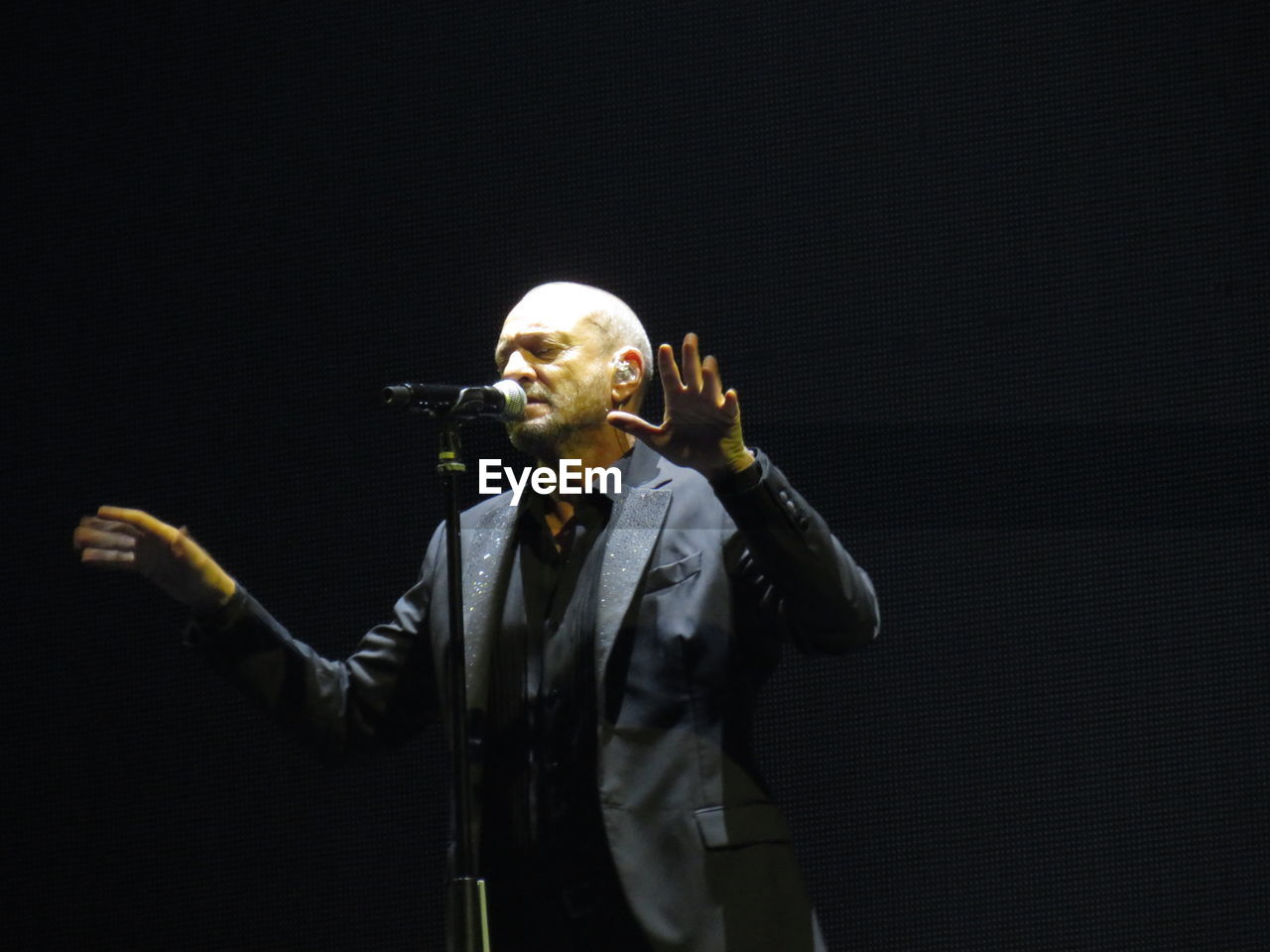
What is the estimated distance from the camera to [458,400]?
154 centimetres

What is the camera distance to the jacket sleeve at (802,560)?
5.15ft

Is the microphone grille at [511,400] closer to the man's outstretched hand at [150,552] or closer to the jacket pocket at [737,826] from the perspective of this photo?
the man's outstretched hand at [150,552]

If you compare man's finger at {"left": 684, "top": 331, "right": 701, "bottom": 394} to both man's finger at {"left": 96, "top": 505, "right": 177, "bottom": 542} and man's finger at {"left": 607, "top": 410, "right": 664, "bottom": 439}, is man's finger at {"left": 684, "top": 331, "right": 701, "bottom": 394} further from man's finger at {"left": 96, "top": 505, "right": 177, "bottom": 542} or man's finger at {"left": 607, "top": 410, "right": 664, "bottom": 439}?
man's finger at {"left": 96, "top": 505, "right": 177, "bottom": 542}

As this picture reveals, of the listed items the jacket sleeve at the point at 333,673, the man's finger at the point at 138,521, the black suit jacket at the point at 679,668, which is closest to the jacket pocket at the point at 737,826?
the black suit jacket at the point at 679,668

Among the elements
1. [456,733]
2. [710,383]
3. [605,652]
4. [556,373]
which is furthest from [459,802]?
[556,373]

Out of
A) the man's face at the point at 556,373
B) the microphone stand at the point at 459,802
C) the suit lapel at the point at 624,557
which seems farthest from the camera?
the man's face at the point at 556,373

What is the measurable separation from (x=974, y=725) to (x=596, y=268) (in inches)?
40.8

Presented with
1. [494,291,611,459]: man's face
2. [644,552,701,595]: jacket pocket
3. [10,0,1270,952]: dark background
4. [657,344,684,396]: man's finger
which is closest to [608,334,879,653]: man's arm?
[657,344,684,396]: man's finger

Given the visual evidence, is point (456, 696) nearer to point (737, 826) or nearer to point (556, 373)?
point (737, 826)

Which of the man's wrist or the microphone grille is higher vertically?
the microphone grille

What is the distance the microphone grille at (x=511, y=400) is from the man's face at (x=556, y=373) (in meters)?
0.27

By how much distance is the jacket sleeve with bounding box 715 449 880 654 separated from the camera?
1.57 metres

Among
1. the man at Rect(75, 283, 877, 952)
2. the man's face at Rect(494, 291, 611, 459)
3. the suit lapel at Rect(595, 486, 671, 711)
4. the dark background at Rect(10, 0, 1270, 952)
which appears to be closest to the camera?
the man at Rect(75, 283, 877, 952)

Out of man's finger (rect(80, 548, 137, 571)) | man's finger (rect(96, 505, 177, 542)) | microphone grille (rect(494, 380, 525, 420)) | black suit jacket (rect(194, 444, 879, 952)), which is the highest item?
microphone grille (rect(494, 380, 525, 420))
